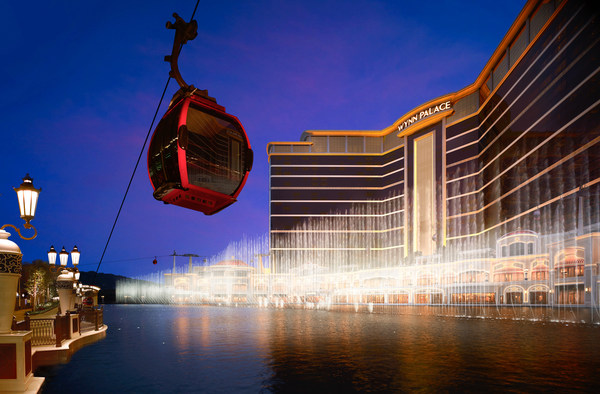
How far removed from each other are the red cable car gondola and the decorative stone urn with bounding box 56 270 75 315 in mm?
23024

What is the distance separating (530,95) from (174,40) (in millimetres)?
81769

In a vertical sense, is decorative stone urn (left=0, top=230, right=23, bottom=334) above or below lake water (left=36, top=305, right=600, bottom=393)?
above

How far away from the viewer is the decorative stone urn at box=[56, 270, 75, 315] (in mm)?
27938

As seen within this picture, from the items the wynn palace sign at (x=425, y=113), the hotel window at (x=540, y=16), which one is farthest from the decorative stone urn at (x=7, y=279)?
the wynn palace sign at (x=425, y=113)

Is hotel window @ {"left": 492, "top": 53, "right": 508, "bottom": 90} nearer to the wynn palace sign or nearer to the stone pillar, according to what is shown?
the wynn palace sign

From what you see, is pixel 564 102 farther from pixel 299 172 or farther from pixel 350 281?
pixel 299 172

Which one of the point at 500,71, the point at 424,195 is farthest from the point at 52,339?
the point at 424,195

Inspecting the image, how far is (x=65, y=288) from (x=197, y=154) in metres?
24.5

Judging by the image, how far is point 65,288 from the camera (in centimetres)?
2834

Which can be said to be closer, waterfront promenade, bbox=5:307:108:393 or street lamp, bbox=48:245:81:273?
waterfront promenade, bbox=5:307:108:393

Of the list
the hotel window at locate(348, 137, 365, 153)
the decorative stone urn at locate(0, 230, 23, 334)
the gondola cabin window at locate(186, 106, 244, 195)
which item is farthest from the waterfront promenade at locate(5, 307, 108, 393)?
the hotel window at locate(348, 137, 365, 153)

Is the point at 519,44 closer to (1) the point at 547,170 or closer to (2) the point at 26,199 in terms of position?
(1) the point at 547,170

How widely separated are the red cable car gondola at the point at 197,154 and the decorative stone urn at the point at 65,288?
75.5 ft

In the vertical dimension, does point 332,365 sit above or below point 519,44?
below
